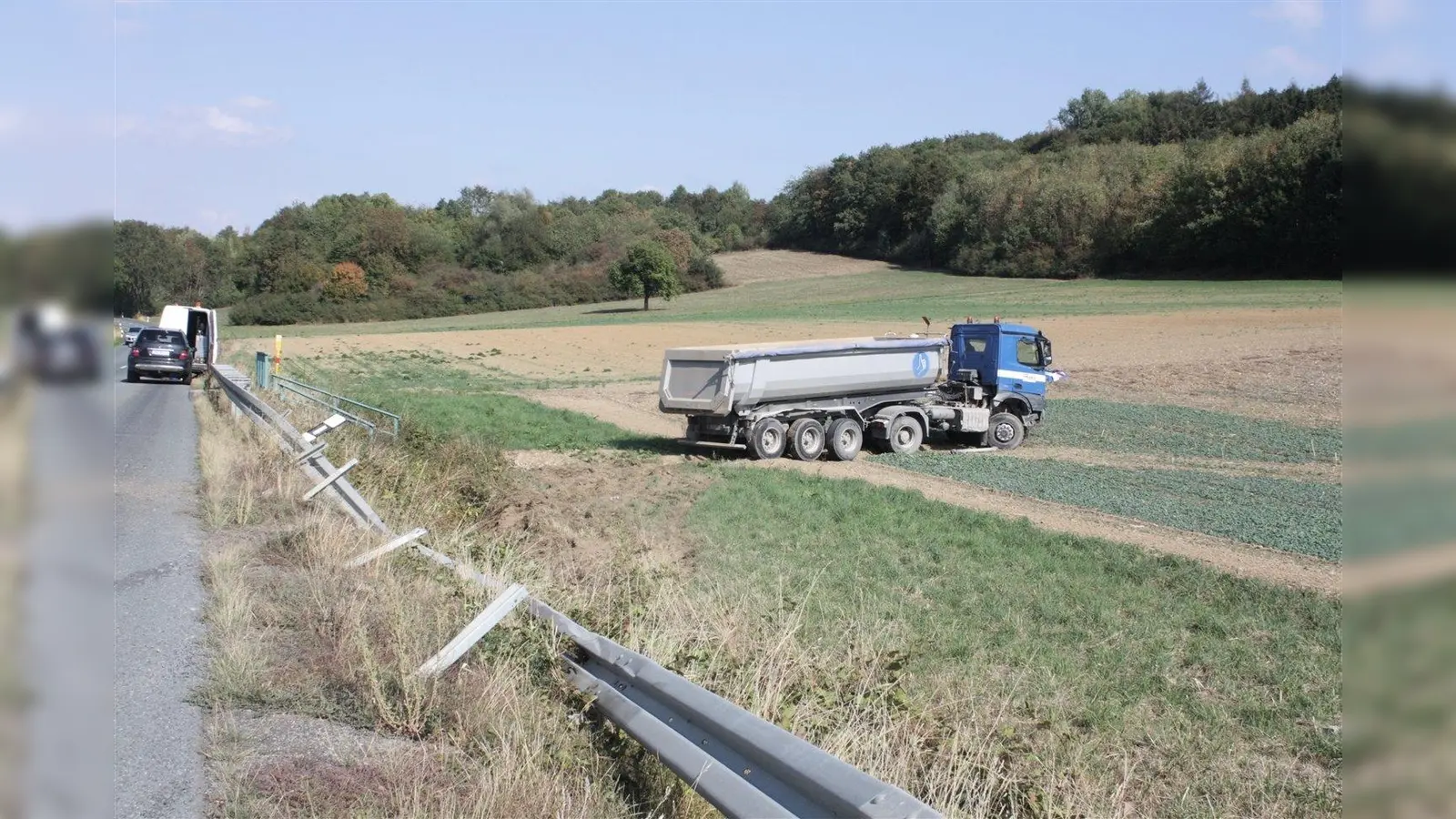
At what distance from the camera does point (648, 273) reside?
10012cm

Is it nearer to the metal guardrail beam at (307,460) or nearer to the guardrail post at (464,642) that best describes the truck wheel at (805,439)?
the metal guardrail beam at (307,460)

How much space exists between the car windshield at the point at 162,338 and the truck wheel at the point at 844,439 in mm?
21947

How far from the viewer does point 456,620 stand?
6582mm

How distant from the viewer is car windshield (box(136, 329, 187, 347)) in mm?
36031

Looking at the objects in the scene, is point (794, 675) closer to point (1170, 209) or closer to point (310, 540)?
point (310, 540)

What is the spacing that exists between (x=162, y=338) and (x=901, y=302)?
57.5 meters

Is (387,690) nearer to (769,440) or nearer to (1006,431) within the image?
(769,440)

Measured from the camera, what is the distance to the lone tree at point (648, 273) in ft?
328

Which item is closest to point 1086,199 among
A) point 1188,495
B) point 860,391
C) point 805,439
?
point 860,391

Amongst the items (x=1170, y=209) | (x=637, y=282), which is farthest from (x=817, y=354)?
(x=637, y=282)

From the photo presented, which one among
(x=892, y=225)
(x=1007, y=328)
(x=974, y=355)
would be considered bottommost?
(x=974, y=355)
